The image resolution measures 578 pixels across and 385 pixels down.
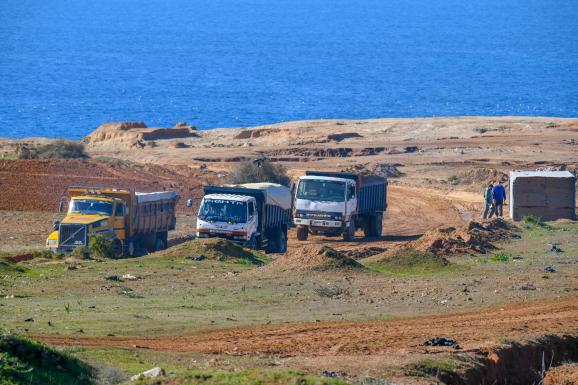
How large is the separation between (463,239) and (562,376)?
17696 millimetres

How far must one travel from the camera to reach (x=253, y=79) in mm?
168250

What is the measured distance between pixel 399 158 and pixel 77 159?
17654 mm

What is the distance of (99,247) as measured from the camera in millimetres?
33500

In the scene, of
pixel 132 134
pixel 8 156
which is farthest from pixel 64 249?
pixel 132 134

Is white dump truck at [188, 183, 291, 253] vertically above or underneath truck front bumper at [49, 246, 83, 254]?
above

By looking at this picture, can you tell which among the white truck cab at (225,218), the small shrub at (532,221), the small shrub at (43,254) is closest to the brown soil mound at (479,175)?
the small shrub at (532,221)

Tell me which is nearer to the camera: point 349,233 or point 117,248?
point 117,248

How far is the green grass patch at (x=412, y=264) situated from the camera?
3049 cm

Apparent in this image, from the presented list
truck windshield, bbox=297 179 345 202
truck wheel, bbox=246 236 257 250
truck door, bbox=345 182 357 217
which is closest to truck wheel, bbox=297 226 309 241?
truck windshield, bbox=297 179 345 202

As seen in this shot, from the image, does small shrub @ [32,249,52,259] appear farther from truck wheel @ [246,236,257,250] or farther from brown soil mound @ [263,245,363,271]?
brown soil mound @ [263,245,363,271]

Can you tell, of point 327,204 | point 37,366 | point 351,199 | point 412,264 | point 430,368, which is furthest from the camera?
point 351,199

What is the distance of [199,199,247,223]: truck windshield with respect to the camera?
1426 inches

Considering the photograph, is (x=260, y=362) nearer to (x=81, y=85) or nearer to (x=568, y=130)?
(x=568, y=130)

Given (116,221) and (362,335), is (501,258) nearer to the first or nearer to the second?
(116,221)
